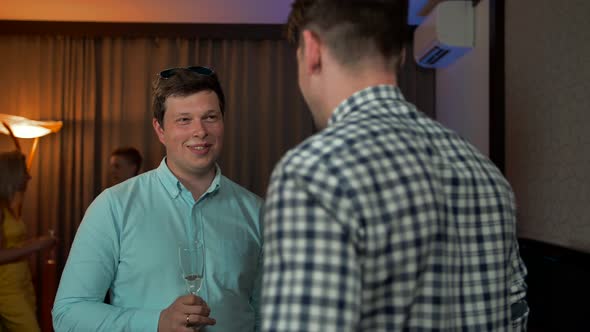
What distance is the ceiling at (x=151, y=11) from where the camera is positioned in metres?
5.19

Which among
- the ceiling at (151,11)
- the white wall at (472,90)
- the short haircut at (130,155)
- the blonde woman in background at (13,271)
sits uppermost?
the ceiling at (151,11)

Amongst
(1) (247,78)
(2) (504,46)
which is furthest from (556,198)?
(1) (247,78)

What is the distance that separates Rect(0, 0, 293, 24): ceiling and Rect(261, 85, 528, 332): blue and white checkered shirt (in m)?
4.53

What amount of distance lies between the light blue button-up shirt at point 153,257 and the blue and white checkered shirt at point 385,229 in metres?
0.83

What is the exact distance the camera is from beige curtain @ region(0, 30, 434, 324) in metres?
5.17

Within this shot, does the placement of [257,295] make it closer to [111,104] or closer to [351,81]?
[351,81]

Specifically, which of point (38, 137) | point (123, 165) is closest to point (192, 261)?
point (123, 165)

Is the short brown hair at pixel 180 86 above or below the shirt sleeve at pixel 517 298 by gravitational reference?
above

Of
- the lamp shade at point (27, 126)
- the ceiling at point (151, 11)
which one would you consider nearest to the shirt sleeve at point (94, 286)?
the lamp shade at point (27, 126)

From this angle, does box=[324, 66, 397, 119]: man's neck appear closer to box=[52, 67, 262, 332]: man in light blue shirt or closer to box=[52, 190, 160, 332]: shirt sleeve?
box=[52, 67, 262, 332]: man in light blue shirt

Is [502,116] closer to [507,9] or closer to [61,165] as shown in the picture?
[507,9]

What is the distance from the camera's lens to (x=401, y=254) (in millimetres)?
780

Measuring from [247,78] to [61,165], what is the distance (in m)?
1.88

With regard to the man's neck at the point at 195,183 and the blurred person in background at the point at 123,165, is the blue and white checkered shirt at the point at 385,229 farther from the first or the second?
the blurred person in background at the point at 123,165
